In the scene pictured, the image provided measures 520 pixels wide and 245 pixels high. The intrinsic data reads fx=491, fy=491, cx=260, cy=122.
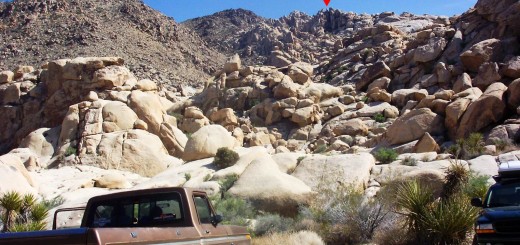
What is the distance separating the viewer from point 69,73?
40031mm

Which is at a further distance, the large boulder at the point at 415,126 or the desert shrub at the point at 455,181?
the large boulder at the point at 415,126

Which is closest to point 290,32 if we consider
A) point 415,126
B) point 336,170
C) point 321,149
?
point 321,149

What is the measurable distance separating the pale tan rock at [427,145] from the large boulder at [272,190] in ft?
36.4

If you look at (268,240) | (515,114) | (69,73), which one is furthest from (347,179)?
(69,73)

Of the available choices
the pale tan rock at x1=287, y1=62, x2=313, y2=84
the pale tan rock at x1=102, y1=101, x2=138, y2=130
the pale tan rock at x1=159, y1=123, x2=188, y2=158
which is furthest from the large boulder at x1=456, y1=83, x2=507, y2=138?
the pale tan rock at x1=102, y1=101, x2=138, y2=130

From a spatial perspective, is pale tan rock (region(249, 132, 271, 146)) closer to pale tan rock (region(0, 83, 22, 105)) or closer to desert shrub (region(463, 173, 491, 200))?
pale tan rock (region(0, 83, 22, 105))

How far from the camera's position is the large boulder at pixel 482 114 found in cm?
3141

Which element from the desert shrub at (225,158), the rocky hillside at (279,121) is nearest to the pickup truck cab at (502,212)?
the rocky hillside at (279,121)

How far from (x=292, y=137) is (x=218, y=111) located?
7.22 meters

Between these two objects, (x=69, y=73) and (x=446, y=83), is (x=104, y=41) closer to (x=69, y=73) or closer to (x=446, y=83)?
(x=69, y=73)

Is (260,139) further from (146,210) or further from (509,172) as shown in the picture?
(146,210)

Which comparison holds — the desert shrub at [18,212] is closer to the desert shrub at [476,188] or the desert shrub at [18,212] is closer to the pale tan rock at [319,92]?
the desert shrub at [476,188]

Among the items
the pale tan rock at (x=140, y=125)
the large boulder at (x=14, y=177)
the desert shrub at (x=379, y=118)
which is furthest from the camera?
the desert shrub at (x=379, y=118)

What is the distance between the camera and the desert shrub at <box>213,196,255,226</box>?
63.5ft
